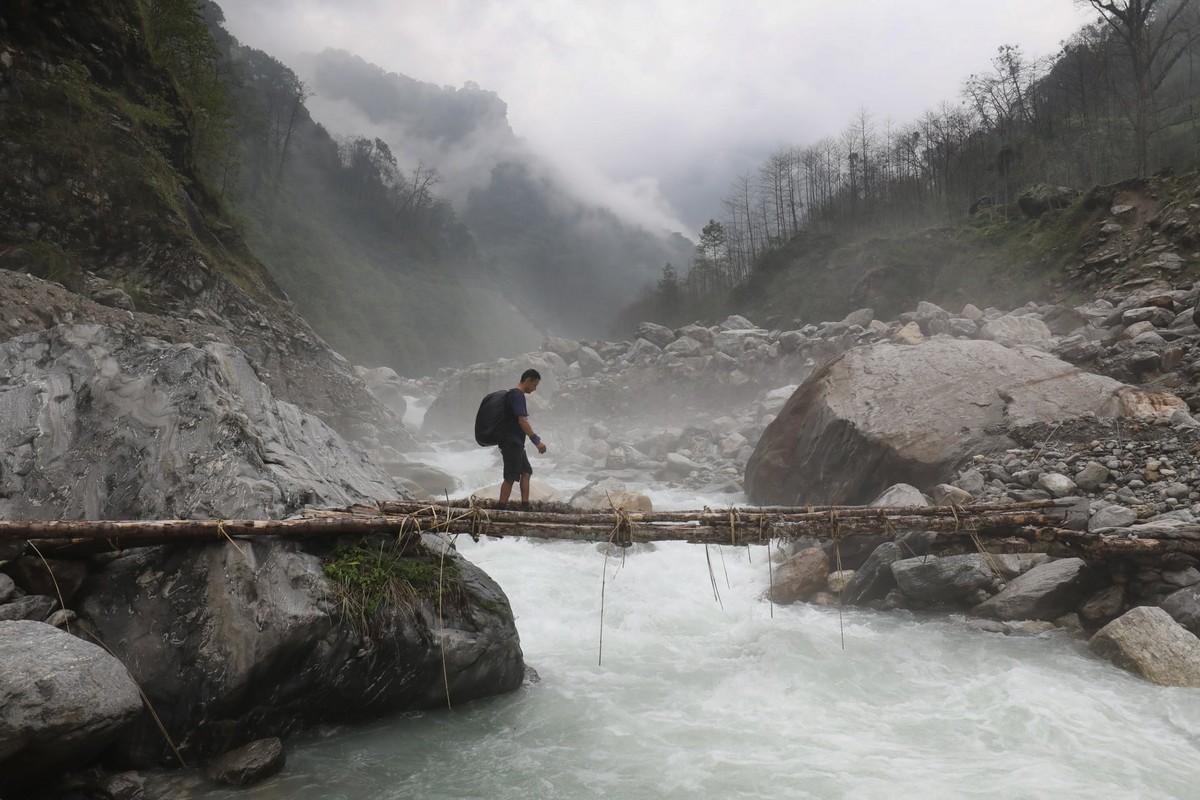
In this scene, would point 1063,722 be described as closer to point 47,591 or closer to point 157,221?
point 47,591

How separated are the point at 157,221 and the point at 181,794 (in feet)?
63.5

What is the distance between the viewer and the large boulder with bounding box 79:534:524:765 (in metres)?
4.15

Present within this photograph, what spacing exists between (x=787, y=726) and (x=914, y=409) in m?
7.33

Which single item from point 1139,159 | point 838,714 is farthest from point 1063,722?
point 1139,159

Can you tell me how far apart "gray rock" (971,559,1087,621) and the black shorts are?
5859 millimetres

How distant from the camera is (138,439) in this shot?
18.3ft

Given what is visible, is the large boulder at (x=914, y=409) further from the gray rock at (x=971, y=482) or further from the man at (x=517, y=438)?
the man at (x=517, y=438)

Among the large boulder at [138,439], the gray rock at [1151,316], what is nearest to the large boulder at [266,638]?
the large boulder at [138,439]

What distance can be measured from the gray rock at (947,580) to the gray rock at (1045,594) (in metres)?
0.29

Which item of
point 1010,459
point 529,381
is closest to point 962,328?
point 1010,459

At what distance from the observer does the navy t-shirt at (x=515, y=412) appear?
762 centimetres

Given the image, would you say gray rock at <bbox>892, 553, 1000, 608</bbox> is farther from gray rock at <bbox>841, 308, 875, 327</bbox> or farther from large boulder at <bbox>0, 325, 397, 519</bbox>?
gray rock at <bbox>841, 308, 875, 327</bbox>

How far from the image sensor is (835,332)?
2930cm

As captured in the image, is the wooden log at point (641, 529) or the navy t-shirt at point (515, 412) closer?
the wooden log at point (641, 529)
